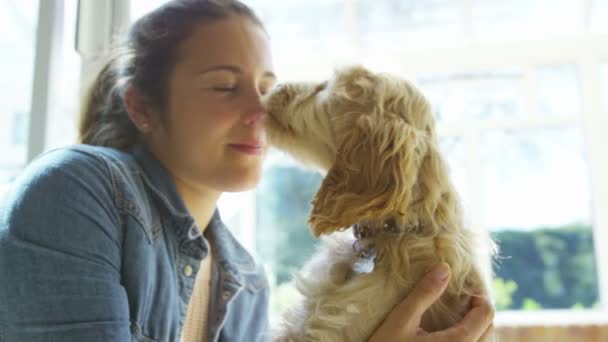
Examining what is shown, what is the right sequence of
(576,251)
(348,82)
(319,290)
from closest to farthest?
(319,290)
(348,82)
(576,251)

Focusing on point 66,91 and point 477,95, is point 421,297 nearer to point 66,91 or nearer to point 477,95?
point 66,91

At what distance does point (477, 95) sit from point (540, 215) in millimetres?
1049

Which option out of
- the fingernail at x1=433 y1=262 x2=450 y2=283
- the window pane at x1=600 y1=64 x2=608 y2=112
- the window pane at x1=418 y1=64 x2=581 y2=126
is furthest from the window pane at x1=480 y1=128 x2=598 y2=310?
the fingernail at x1=433 y1=262 x2=450 y2=283

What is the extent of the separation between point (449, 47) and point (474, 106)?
1.68 ft

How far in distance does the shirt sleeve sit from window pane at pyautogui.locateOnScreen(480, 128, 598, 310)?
347 centimetres

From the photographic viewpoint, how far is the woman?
0.92m

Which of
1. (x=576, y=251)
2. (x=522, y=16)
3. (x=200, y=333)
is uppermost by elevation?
(x=522, y=16)

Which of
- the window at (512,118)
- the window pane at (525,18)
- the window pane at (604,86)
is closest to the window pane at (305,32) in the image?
the window at (512,118)

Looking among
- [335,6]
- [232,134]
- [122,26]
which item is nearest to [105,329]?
[232,134]

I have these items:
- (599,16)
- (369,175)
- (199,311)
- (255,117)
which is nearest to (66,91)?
(255,117)

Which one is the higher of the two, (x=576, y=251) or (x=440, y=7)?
(x=440, y=7)

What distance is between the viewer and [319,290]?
46.9 inches

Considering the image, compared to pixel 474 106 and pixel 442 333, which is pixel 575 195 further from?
pixel 442 333

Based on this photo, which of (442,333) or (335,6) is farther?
(335,6)
